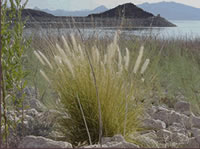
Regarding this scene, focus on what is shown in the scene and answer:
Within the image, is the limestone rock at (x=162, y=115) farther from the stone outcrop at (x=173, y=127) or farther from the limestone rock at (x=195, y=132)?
the limestone rock at (x=195, y=132)

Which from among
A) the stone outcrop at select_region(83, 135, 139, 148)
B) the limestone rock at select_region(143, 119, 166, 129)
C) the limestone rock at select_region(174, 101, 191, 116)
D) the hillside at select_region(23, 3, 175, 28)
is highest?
the hillside at select_region(23, 3, 175, 28)

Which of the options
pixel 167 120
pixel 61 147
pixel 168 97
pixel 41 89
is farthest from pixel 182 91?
pixel 61 147

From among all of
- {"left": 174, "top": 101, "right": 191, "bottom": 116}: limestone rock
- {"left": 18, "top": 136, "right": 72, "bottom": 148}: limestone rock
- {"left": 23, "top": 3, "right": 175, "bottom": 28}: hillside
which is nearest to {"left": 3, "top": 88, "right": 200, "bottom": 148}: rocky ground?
{"left": 18, "top": 136, "right": 72, "bottom": 148}: limestone rock

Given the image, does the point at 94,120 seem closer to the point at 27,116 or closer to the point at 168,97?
the point at 27,116

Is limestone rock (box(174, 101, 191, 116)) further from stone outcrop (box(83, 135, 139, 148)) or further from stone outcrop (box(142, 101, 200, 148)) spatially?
stone outcrop (box(83, 135, 139, 148))

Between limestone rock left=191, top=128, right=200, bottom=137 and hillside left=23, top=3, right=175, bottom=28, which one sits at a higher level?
hillside left=23, top=3, right=175, bottom=28

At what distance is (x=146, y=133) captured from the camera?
2.87 meters

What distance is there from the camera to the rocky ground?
2.05 metres

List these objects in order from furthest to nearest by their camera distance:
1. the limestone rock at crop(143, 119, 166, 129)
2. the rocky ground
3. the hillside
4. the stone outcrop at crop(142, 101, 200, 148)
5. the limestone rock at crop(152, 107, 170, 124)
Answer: the limestone rock at crop(152, 107, 170, 124), the limestone rock at crop(143, 119, 166, 129), the hillside, the stone outcrop at crop(142, 101, 200, 148), the rocky ground

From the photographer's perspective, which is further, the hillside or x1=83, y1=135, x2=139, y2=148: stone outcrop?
the hillside

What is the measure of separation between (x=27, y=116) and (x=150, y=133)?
1308 mm

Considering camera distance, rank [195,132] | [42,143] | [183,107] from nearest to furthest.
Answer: [42,143], [195,132], [183,107]

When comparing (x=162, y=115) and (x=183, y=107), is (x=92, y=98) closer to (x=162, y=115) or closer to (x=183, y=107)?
(x=162, y=115)

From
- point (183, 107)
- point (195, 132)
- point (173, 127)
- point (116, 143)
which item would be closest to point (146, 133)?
point (173, 127)
